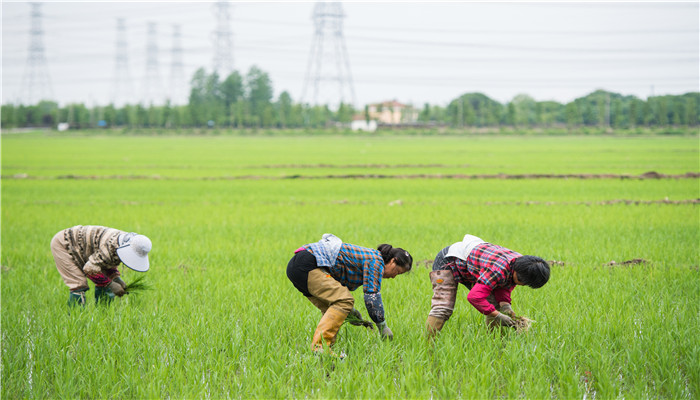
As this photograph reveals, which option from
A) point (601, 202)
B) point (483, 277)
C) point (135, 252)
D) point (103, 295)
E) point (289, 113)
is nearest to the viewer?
point (483, 277)

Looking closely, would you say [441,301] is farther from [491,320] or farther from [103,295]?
[103,295]

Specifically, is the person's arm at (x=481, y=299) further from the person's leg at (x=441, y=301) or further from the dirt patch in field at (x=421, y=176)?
the dirt patch in field at (x=421, y=176)

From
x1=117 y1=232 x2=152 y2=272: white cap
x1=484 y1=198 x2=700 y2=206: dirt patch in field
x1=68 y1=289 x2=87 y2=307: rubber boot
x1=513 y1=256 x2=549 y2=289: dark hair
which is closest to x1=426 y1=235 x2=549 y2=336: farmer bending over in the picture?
x1=513 y1=256 x2=549 y2=289: dark hair

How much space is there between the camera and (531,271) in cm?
323

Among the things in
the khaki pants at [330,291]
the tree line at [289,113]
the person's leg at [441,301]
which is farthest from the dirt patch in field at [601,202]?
the tree line at [289,113]

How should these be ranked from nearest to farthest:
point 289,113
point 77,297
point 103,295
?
point 77,297
point 103,295
point 289,113

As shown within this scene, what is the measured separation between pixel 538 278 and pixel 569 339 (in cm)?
56

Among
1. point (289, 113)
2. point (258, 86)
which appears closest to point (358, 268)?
point (289, 113)

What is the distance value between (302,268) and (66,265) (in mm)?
2087

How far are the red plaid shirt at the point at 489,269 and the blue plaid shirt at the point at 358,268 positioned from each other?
0.55m

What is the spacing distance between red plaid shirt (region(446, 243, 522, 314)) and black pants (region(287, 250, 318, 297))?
36.0 inches

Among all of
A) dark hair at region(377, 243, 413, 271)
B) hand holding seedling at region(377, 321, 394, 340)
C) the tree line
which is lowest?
hand holding seedling at region(377, 321, 394, 340)

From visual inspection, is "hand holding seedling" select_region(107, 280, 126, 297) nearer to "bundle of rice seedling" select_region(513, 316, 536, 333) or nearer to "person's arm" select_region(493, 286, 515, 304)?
"person's arm" select_region(493, 286, 515, 304)

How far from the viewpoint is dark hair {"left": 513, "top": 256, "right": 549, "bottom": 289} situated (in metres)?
3.22
